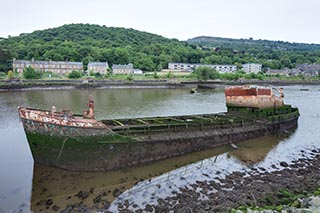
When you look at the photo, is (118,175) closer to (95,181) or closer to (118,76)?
(95,181)

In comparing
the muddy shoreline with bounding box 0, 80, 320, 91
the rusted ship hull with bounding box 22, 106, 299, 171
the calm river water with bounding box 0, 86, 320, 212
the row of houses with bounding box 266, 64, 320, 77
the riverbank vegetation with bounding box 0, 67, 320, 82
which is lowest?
the calm river water with bounding box 0, 86, 320, 212

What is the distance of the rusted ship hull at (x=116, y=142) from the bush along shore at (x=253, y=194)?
138 inches

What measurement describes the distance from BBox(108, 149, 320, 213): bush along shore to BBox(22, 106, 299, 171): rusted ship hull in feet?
11.5

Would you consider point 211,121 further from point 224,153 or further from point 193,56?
point 193,56

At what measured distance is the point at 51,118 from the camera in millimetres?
12500

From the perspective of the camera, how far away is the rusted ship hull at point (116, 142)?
1277 cm

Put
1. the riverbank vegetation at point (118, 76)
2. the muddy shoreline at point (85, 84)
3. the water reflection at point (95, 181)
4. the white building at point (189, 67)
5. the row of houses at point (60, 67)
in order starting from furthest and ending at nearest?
the white building at point (189, 67) < the row of houses at point (60, 67) < the riverbank vegetation at point (118, 76) < the muddy shoreline at point (85, 84) < the water reflection at point (95, 181)

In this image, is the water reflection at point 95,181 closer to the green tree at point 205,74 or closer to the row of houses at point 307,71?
the green tree at point 205,74

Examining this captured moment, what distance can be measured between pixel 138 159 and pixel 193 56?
16729 cm

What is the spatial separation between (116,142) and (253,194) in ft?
24.3

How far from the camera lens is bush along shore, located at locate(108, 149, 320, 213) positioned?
9203 mm

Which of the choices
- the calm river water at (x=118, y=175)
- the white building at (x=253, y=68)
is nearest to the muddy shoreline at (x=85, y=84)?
the calm river water at (x=118, y=175)

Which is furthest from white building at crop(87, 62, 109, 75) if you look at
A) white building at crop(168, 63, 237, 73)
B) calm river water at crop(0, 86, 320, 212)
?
calm river water at crop(0, 86, 320, 212)

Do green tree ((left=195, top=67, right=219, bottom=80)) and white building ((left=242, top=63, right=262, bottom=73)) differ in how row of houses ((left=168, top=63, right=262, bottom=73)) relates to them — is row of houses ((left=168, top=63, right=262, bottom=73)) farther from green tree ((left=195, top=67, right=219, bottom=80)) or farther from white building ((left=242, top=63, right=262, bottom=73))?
green tree ((left=195, top=67, right=219, bottom=80))
